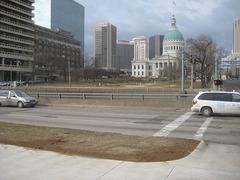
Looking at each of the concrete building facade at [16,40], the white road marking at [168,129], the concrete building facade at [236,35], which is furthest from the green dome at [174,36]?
the white road marking at [168,129]

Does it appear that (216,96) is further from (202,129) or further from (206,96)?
(202,129)

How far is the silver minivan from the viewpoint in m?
34.2

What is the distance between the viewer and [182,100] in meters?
32.8

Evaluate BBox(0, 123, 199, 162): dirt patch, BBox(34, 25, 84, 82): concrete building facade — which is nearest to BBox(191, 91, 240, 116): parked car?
BBox(0, 123, 199, 162): dirt patch

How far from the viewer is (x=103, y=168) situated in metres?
9.23

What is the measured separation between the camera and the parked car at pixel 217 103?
82.8 ft

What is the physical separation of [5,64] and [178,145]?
12545 cm

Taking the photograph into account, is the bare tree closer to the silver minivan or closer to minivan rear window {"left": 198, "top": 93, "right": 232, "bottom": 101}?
the silver minivan

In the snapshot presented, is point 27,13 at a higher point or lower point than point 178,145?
higher

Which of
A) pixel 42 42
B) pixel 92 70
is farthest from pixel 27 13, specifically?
pixel 92 70

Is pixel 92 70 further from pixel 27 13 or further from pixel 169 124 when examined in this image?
pixel 169 124

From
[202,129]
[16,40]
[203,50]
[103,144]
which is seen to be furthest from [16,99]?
[16,40]

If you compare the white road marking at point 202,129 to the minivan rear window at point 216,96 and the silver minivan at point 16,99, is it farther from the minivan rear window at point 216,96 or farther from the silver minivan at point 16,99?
the silver minivan at point 16,99

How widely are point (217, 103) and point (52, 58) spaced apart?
4832 inches
